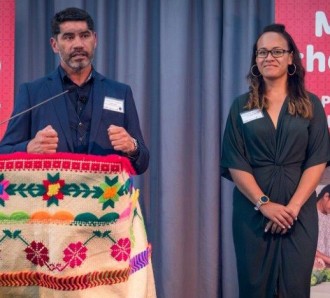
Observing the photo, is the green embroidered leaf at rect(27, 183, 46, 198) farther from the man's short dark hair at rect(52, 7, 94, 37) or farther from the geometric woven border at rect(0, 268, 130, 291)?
the man's short dark hair at rect(52, 7, 94, 37)

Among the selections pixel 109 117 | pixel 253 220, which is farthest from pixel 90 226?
pixel 253 220

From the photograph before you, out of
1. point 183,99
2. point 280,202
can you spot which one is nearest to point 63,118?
point 280,202

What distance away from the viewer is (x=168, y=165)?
3537 mm

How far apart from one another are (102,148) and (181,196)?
60.4 inches

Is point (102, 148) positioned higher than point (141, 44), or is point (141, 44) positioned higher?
point (141, 44)

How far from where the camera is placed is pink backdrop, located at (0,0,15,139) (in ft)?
10.6

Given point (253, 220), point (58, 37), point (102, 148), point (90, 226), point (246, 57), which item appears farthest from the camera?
point (246, 57)

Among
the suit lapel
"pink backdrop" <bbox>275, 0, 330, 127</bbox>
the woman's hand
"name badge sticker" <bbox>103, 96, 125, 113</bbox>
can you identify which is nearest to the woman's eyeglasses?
"pink backdrop" <bbox>275, 0, 330, 127</bbox>

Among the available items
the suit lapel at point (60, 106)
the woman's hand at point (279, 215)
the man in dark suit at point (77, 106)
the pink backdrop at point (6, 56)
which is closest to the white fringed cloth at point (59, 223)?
the man in dark suit at point (77, 106)

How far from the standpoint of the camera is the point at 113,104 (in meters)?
2.21

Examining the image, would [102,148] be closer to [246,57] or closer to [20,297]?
[20,297]

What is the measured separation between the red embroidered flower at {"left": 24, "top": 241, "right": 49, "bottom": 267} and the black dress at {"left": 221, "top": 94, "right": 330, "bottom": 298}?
3.90ft

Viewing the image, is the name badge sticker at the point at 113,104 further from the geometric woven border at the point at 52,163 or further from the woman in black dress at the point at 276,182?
the woman in black dress at the point at 276,182

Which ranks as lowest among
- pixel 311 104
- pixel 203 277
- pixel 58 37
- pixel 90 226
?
pixel 203 277
